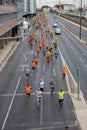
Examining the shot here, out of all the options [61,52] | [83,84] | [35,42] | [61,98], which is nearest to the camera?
[61,98]

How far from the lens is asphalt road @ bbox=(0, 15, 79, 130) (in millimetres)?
23902

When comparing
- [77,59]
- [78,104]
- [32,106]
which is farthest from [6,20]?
[78,104]

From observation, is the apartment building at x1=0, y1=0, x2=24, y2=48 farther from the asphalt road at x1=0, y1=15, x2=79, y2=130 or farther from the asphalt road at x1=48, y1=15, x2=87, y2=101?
the asphalt road at x1=0, y1=15, x2=79, y2=130

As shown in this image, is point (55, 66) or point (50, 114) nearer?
point (50, 114)

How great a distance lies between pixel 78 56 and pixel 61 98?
96.8 feet

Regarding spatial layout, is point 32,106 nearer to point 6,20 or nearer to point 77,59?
point 77,59

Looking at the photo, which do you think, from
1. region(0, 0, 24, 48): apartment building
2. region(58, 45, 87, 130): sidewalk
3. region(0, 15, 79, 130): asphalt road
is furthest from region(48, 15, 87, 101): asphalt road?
region(0, 0, 24, 48): apartment building

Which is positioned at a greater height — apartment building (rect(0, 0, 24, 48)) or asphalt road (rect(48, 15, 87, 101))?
apartment building (rect(0, 0, 24, 48))

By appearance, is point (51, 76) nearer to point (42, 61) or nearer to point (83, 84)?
point (83, 84)

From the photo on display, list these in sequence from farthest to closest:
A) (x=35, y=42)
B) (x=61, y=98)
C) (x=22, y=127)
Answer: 1. (x=35, y=42)
2. (x=61, y=98)
3. (x=22, y=127)

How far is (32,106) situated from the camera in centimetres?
2823

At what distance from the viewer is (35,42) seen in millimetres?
74500

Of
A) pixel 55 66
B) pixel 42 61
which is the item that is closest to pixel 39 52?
pixel 42 61

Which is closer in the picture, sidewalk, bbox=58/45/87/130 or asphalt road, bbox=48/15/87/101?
sidewalk, bbox=58/45/87/130
